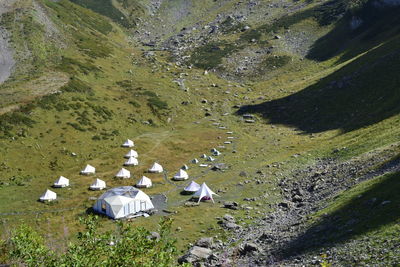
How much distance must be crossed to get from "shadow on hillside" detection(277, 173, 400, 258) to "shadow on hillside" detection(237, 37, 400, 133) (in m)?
36.6

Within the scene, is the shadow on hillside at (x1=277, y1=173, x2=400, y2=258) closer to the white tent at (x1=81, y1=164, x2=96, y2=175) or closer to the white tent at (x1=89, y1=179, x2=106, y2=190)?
the white tent at (x1=89, y1=179, x2=106, y2=190)

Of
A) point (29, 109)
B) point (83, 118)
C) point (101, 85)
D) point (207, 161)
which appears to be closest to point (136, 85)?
point (101, 85)

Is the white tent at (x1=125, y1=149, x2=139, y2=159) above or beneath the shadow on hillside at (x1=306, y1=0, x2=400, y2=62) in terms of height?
beneath

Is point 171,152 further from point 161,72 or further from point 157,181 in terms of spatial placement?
point 161,72

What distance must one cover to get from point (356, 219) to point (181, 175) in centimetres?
4044

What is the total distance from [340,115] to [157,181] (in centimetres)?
4783

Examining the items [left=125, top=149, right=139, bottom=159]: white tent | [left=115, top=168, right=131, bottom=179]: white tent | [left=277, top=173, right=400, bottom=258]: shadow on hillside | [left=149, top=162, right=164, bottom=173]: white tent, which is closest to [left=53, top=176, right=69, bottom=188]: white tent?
[left=115, top=168, right=131, bottom=179]: white tent

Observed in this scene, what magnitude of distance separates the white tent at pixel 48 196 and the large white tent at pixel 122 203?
8005 millimetres

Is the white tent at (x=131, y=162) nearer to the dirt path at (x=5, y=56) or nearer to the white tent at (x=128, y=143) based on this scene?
the white tent at (x=128, y=143)

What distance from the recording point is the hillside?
46875mm

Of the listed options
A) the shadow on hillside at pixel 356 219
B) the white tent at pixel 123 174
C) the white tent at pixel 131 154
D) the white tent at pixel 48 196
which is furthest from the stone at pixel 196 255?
the white tent at pixel 131 154

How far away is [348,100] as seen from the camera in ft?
327

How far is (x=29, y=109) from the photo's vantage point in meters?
91.4

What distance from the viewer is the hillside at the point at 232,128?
46875 millimetres
